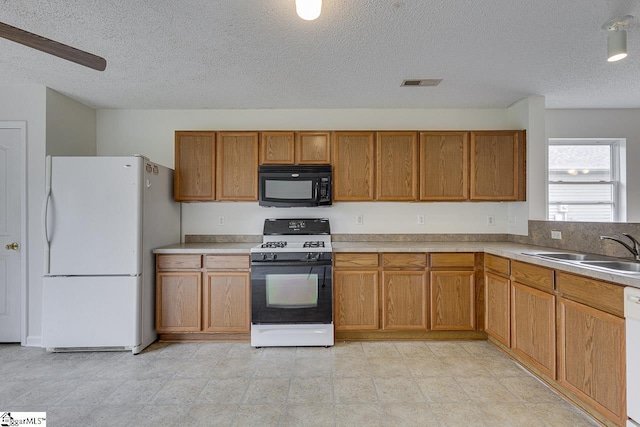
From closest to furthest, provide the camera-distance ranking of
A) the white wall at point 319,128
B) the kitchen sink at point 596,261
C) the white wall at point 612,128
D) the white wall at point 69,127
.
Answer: the kitchen sink at point 596,261
the white wall at point 69,127
the white wall at point 319,128
the white wall at point 612,128

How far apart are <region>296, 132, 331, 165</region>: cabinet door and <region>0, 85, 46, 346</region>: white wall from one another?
2.37 m

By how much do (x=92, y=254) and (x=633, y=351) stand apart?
3683mm

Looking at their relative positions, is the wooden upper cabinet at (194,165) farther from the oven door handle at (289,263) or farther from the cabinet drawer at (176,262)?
the oven door handle at (289,263)

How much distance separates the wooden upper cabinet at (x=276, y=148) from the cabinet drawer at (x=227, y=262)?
100 cm

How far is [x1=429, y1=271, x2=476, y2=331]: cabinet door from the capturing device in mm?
3016

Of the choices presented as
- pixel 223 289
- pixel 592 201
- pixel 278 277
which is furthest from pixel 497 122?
pixel 223 289

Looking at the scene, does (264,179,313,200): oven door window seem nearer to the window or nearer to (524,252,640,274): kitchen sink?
(524,252,640,274): kitchen sink

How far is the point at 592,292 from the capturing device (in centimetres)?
181

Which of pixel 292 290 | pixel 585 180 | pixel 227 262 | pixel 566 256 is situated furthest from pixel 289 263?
pixel 585 180

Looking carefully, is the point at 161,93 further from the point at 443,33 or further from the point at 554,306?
the point at 554,306

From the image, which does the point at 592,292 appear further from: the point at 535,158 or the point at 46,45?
the point at 46,45

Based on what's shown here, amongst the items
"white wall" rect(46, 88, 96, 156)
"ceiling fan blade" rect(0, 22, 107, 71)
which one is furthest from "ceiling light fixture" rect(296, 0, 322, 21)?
"white wall" rect(46, 88, 96, 156)

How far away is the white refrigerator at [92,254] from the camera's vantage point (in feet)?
9.01

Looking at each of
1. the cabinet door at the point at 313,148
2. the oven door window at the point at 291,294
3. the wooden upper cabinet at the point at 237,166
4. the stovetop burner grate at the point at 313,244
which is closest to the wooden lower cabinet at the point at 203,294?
the oven door window at the point at 291,294
